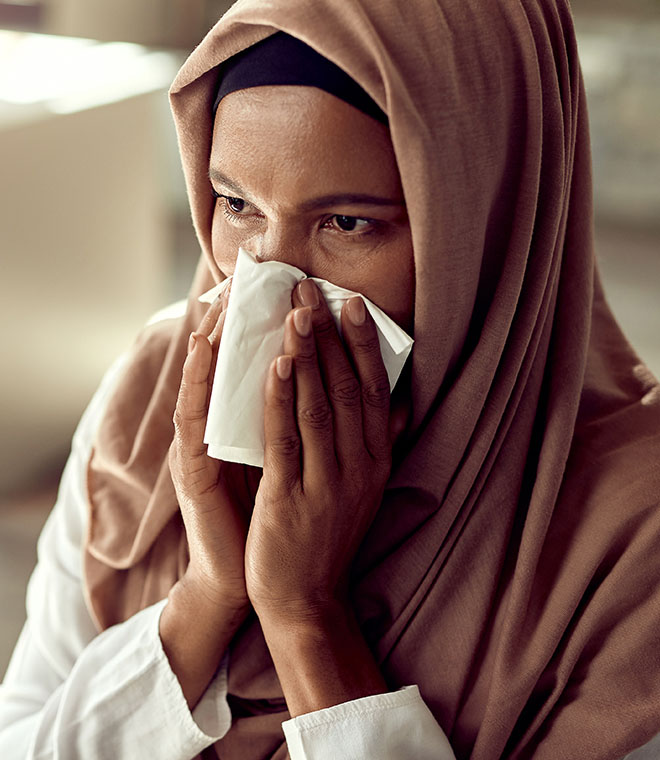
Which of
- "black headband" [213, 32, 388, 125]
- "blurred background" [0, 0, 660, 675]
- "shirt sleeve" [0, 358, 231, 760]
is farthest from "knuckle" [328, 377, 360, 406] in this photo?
"blurred background" [0, 0, 660, 675]

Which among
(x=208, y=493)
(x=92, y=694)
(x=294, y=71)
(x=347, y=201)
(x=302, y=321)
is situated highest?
(x=294, y=71)

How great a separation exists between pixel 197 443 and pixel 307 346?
189mm

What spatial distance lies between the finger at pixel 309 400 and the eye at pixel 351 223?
0.30ft

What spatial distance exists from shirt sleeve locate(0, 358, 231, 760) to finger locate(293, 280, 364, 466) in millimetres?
350

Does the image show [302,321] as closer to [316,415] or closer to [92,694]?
[316,415]

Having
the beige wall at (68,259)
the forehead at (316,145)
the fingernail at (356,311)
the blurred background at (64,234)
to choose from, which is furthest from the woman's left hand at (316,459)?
the beige wall at (68,259)

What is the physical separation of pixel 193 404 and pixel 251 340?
113 mm

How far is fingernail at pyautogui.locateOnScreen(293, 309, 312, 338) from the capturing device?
831mm

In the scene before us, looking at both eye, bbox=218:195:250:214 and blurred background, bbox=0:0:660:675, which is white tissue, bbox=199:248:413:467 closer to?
eye, bbox=218:195:250:214

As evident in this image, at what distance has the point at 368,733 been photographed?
2.98 feet

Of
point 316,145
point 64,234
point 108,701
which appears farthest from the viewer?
point 64,234

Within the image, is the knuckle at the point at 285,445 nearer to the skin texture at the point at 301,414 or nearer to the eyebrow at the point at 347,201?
the skin texture at the point at 301,414

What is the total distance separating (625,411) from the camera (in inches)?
39.7

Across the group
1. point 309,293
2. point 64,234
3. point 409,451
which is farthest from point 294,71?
point 64,234
